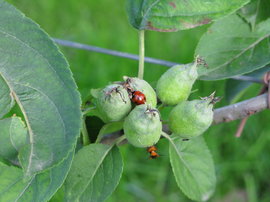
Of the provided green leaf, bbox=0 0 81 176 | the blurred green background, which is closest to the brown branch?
green leaf, bbox=0 0 81 176

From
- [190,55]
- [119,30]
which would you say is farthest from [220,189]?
[119,30]

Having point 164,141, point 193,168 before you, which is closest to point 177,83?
point 193,168

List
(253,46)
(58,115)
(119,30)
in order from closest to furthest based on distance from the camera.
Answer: (58,115)
(253,46)
(119,30)

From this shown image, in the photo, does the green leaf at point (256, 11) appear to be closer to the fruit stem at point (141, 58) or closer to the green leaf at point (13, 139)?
the fruit stem at point (141, 58)

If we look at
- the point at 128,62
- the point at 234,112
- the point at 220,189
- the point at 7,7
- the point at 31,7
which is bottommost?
the point at 220,189

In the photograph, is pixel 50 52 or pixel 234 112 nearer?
pixel 50 52

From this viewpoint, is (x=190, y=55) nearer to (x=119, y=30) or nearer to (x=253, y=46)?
(x=119, y=30)
